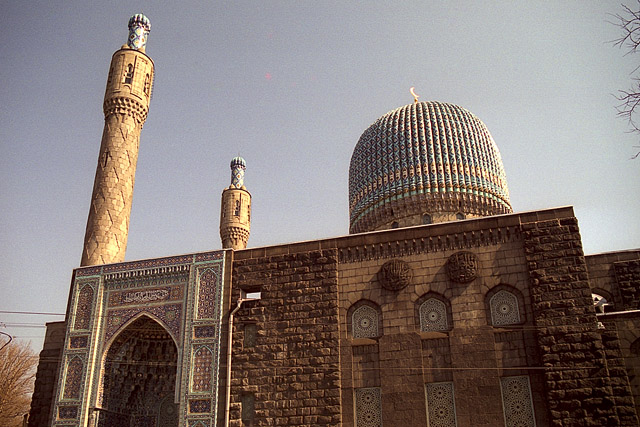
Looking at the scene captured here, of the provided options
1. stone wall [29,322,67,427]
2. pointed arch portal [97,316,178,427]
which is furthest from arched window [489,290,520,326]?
stone wall [29,322,67,427]

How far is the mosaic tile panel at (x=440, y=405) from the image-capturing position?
1145 cm

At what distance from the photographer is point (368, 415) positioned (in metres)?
12.0

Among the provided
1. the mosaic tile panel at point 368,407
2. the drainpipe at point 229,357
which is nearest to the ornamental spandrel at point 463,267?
the mosaic tile panel at point 368,407

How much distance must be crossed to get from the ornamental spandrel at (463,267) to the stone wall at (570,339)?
3.63 feet

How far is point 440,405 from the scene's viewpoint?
11.6 m

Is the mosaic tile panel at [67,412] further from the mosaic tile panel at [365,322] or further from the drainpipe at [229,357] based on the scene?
the mosaic tile panel at [365,322]

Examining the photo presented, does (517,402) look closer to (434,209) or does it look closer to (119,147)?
(434,209)

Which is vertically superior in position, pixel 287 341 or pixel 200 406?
pixel 287 341

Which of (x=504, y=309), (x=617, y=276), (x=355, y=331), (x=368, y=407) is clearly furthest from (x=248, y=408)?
(x=617, y=276)

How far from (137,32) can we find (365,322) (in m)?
12.3

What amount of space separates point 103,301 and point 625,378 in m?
12.2

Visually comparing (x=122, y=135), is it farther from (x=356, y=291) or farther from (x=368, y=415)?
(x=368, y=415)

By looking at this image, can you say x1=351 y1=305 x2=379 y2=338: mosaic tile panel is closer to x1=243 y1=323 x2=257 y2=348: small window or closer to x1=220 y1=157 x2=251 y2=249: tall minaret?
x1=243 y1=323 x2=257 y2=348: small window

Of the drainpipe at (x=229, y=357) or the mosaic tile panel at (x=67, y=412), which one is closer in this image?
the drainpipe at (x=229, y=357)
